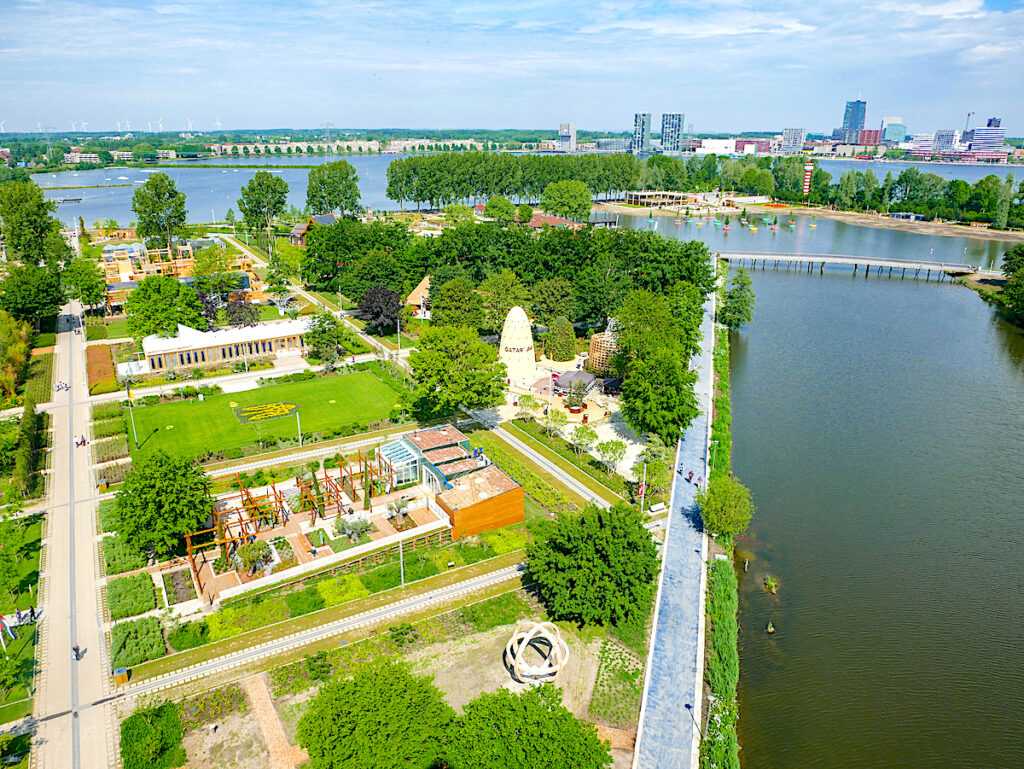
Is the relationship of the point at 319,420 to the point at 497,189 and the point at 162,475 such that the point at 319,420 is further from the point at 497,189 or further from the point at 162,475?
the point at 497,189

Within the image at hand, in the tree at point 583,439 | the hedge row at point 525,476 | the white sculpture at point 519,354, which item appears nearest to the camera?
the hedge row at point 525,476

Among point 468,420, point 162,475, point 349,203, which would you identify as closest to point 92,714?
point 162,475

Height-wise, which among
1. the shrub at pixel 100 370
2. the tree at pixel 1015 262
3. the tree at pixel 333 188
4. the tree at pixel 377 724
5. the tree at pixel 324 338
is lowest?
the shrub at pixel 100 370

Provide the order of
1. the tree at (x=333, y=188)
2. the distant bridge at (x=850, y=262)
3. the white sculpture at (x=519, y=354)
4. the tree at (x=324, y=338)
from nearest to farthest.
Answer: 1. the white sculpture at (x=519, y=354)
2. the tree at (x=324, y=338)
3. the distant bridge at (x=850, y=262)
4. the tree at (x=333, y=188)

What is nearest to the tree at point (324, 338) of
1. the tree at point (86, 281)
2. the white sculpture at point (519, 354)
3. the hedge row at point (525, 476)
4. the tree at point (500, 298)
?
the tree at point (500, 298)

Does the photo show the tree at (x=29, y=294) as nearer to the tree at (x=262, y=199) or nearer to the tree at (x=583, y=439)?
the tree at (x=262, y=199)

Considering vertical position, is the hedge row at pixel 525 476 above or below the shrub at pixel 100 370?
below

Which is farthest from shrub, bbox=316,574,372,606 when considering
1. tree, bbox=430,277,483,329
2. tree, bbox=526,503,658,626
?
tree, bbox=430,277,483,329

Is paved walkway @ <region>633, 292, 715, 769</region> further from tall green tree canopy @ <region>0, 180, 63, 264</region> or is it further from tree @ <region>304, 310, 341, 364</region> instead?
tall green tree canopy @ <region>0, 180, 63, 264</region>

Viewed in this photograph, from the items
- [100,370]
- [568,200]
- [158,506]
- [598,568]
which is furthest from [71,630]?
[568,200]
